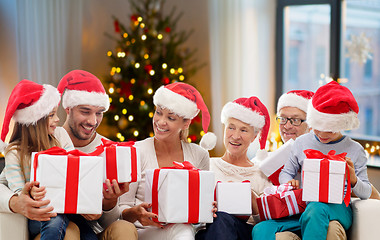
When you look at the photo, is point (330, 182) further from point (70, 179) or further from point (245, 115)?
point (70, 179)

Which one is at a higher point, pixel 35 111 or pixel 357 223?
pixel 35 111

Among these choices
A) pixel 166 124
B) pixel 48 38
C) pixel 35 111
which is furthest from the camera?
pixel 48 38

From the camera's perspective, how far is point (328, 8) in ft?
19.0

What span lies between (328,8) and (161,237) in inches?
161

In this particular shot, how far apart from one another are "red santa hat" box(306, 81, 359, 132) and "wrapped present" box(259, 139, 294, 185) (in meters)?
0.26

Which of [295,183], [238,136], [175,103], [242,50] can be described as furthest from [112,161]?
[242,50]

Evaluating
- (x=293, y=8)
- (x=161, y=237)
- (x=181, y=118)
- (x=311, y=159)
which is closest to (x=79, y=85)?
(x=181, y=118)

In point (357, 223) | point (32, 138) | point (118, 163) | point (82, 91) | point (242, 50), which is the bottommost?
point (357, 223)

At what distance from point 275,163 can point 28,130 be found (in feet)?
4.45

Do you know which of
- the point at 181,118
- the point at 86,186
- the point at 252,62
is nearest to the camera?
the point at 86,186

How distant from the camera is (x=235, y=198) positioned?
8.67 feet

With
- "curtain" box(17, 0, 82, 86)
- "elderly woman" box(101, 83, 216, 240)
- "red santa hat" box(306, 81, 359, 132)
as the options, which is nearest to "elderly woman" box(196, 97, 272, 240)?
"elderly woman" box(101, 83, 216, 240)

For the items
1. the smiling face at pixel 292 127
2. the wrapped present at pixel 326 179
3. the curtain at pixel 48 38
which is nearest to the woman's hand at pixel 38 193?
the wrapped present at pixel 326 179

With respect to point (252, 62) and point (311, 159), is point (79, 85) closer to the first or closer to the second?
point (311, 159)
